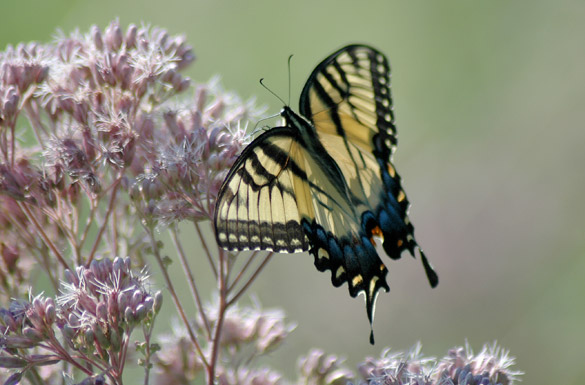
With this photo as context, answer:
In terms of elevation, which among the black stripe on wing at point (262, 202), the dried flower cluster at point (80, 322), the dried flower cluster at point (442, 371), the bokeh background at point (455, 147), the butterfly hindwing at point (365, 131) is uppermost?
the bokeh background at point (455, 147)

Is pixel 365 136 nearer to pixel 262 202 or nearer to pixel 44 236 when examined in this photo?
pixel 262 202

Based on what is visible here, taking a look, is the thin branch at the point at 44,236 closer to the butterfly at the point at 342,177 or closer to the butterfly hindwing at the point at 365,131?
the butterfly at the point at 342,177

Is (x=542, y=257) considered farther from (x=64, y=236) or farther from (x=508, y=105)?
(x=64, y=236)

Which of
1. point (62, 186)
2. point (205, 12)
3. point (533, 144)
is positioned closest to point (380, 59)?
point (62, 186)

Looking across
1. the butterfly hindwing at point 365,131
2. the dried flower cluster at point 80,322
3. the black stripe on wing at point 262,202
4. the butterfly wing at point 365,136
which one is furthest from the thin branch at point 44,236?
the butterfly hindwing at point 365,131

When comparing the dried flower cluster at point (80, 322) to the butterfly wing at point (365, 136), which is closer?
the dried flower cluster at point (80, 322)

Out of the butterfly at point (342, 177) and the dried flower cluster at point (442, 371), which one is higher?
the butterfly at point (342, 177)

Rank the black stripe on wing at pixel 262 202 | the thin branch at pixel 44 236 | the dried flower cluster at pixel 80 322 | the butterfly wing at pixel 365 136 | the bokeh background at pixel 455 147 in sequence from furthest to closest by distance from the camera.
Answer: the bokeh background at pixel 455 147
the butterfly wing at pixel 365 136
the thin branch at pixel 44 236
the black stripe on wing at pixel 262 202
the dried flower cluster at pixel 80 322
